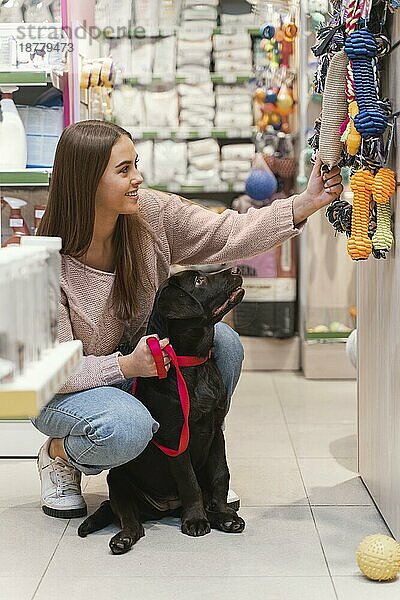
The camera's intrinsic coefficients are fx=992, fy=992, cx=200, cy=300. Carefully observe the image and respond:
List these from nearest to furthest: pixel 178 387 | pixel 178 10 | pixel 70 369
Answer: pixel 70 369 → pixel 178 387 → pixel 178 10

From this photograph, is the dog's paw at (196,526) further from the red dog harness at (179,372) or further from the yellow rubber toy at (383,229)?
the yellow rubber toy at (383,229)

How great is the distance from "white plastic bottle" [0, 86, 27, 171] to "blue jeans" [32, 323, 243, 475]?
1.15 metres

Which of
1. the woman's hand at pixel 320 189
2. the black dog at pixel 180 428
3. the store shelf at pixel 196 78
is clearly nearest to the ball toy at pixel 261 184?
the store shelf at pixel 196 78

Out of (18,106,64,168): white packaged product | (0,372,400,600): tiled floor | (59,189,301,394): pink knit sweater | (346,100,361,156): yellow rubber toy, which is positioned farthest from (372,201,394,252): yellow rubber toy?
(18,106,64,168): white packaged product

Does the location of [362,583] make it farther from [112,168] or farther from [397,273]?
[112,168]

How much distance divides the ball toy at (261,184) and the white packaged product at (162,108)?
555mm

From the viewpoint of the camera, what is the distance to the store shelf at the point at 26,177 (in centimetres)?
339

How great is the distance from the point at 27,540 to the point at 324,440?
1.38m

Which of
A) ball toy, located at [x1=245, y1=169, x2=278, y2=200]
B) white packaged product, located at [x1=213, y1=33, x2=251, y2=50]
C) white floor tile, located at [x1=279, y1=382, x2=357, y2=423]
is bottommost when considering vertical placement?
white floor tile, located at [x1=279, y1=382, x2=357, y2=423]

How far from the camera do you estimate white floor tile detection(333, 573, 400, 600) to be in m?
2.15

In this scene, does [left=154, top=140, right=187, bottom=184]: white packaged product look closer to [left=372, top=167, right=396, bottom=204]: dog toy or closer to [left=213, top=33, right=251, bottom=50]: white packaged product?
[left=213, top=33, right=251, bottom=50]: white packaged product

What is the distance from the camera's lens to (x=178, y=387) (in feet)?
8.39

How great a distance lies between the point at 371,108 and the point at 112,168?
719mm

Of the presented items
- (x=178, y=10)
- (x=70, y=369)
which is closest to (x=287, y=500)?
(x=70, y=369)
